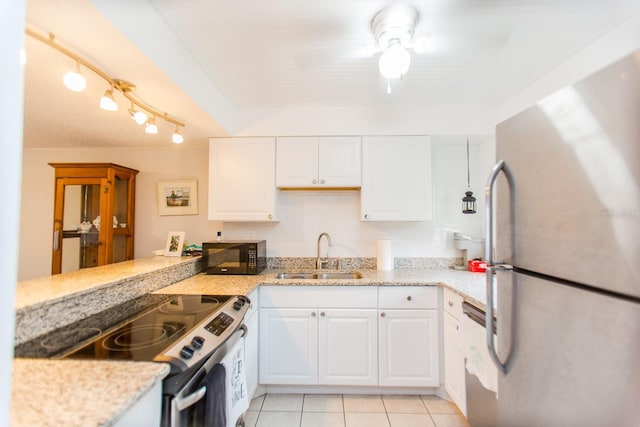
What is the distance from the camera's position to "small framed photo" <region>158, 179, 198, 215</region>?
279 centimetres

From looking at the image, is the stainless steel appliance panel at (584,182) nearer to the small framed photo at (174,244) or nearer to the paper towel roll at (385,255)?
the paper towel roll at (385,255)

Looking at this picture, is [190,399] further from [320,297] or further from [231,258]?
[231,258]

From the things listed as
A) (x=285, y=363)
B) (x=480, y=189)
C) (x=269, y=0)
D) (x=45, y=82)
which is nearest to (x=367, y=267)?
(x=285, y=363)

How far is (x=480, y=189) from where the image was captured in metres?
2.66

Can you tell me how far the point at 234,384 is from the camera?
4.39 ft

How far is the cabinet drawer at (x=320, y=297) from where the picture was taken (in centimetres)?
205

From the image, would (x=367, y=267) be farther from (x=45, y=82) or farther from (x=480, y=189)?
(x=45, y=82)

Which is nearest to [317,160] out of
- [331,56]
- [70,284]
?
[331,56]

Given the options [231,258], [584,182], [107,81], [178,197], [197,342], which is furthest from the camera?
[178,197]

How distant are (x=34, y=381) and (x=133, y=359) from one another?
24 cm

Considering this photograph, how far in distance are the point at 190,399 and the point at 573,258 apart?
50.2 inches

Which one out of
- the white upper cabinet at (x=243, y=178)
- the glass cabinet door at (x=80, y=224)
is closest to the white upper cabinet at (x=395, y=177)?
the white upper cabinet at (x=243, y=178)

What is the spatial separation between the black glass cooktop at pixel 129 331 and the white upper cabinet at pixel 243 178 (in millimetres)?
983

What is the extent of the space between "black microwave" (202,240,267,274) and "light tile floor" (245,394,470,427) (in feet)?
3.27
